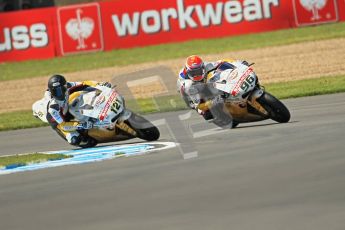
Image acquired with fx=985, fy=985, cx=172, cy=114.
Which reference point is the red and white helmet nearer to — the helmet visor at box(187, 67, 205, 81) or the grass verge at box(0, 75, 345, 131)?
the helmet visor at box(187, 67, 205, 81)

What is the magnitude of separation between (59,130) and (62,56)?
67.3 ft

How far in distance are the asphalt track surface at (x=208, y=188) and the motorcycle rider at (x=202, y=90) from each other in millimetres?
712

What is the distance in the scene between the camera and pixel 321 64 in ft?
89.2

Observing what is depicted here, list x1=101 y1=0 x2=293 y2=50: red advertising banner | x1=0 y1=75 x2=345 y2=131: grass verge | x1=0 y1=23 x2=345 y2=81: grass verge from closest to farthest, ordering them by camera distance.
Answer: x1=0 y1=75 x2=345 y2=131: grass verge
x1=0 y1=23 x2=345 y2=81: grass verge
x1=101 y1=0 x2=293 y2=50: red advertising banner

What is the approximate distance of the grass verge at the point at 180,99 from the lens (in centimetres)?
2180

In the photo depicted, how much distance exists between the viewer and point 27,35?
3562 centimetres

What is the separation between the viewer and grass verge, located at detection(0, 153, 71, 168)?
15098 mm

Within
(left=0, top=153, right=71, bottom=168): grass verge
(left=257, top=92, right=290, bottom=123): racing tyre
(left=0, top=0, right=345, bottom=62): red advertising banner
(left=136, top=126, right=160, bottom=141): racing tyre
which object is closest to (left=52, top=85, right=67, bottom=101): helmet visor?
(left=0, top=153, right=71, bottom=168): grass verge

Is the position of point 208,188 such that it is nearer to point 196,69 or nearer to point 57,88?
point 196,69

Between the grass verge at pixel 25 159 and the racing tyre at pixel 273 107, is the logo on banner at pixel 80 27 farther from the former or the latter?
the racing tyre at pixel 273 107

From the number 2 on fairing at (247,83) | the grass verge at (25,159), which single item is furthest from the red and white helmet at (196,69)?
the grass verge at (25,159)

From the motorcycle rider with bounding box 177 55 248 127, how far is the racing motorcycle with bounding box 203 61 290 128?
8 centimetres

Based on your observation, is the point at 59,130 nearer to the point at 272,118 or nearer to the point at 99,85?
the point at 99,85

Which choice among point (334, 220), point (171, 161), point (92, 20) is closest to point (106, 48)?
point (92, 20)
